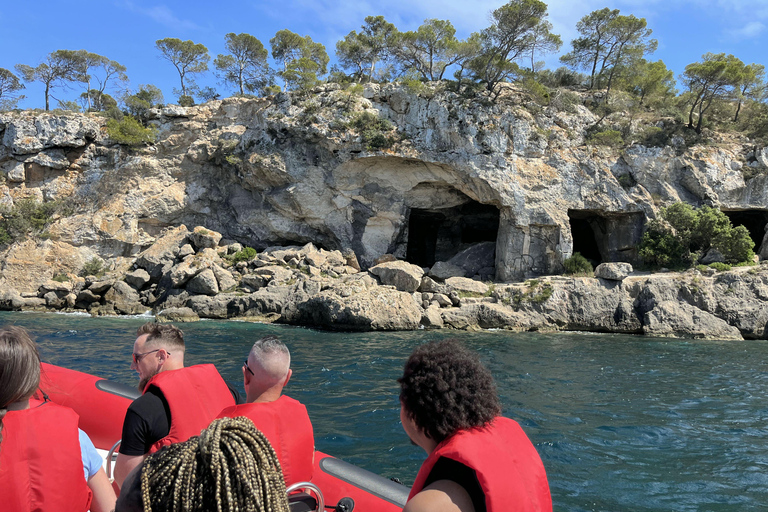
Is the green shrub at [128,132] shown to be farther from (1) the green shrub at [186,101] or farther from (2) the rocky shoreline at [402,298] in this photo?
(2) the rocky shoreline at [402,298]

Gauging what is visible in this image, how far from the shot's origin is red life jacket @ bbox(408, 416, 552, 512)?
1632 millimetres

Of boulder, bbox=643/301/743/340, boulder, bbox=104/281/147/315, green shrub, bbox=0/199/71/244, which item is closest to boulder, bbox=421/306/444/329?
boulder, bbox=643/301/743/340

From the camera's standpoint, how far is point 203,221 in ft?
89.1

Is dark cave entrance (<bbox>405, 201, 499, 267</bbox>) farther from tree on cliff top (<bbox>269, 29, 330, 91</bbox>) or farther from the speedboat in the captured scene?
the speedboat

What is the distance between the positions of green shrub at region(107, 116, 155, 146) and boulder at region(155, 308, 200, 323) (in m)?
13.4

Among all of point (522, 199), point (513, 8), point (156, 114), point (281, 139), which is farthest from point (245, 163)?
point (513, 8)

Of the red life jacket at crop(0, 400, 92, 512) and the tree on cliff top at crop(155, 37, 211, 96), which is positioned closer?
the red life jacket at crop(0, 400, 92, 512)

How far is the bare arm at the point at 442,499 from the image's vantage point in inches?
61.4

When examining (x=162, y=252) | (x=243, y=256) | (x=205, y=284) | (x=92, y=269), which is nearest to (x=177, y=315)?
(x=205, y=284)

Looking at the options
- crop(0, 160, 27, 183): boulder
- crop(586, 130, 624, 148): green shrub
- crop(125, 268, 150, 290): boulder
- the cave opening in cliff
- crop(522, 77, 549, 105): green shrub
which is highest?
crop(522, 77, 549, 105): green shrub

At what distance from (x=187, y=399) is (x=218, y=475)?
70.6 inches

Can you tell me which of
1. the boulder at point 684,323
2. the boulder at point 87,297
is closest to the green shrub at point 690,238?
the boulder at point 684,323

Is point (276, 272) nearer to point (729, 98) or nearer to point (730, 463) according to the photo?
point (730, 463)

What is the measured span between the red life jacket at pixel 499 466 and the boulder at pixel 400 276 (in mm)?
17420
